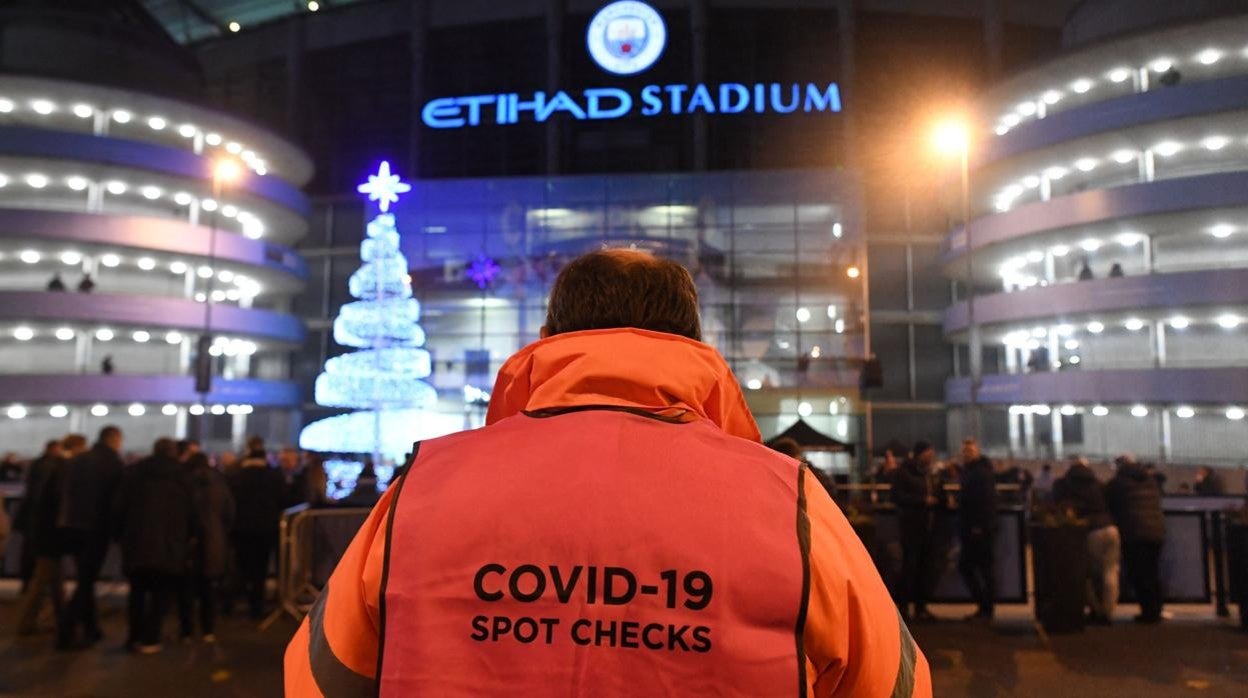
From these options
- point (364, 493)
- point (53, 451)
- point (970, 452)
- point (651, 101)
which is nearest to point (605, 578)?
point (53, 451)

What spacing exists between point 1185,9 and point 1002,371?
1726cm

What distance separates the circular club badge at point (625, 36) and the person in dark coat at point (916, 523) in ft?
123

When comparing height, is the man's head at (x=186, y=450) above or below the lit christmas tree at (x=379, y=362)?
below

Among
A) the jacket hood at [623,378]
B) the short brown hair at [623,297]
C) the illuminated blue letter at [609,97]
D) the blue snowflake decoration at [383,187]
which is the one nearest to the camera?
the jacket hood at [623,378]

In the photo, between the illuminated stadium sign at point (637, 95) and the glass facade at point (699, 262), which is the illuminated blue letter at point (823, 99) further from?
the glass facade at point (699, 262)

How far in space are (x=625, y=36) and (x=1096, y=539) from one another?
130 ft

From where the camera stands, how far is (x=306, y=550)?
401 inches

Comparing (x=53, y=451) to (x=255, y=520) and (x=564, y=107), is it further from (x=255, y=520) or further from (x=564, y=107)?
(x=564, y=107)

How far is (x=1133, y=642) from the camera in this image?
8.62 m

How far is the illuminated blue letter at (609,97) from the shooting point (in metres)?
43.2

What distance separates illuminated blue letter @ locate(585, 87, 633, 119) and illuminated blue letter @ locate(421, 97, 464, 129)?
24.3ft

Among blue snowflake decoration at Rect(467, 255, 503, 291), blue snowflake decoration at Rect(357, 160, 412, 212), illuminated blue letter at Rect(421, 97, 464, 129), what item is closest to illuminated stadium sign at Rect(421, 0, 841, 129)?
illuminated blue letter at Rect(421, 97, 464, 129)

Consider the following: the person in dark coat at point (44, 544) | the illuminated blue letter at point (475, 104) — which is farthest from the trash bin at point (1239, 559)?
the illuminated blue letter at point (475, 104)

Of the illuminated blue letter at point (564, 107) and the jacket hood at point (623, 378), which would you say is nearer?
the jacket hood at point (623, 378)
